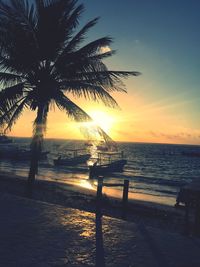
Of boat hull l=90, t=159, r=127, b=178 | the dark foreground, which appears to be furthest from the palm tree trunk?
boat hull l=90, t=159, r=127, b=178

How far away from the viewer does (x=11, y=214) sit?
672 cm

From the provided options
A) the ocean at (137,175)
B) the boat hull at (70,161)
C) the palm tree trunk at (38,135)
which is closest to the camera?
the palm tree trunk at (38,135)

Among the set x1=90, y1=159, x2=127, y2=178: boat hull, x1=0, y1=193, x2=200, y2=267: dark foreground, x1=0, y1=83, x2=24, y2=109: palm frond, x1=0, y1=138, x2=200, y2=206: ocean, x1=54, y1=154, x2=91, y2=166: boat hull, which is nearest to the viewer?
x1=0, y1=193, x2=200, y2=267: dark foreground

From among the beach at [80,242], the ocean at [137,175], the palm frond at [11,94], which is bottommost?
the ocean at [137,175]

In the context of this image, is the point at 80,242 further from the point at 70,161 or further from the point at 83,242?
the point at 70,161

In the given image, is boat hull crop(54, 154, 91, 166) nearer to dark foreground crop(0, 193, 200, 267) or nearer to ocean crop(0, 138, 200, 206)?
ocean crop(0, 138, 200, 206)

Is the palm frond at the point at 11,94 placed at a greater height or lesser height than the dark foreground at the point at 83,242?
greater

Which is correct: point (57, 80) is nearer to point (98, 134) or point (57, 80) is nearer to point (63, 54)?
point (63, 54)

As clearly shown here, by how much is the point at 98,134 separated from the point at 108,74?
268 centimetres

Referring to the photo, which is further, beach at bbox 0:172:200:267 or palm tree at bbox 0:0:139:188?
palm tree at bbox 0:0:139:188

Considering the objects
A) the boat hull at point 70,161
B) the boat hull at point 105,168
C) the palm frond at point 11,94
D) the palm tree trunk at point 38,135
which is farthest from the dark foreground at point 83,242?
the boat hull at point 70,161

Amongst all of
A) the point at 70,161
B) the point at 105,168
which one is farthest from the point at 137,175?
the point at 70,161

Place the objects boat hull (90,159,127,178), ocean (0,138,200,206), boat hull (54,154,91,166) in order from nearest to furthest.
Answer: ocean (0,138,200,206)
boat hull (90,159,127,178)
boat hull (54,154,91,166)

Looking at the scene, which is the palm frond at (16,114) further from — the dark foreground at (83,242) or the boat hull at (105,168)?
the boat hull at (105,168)
